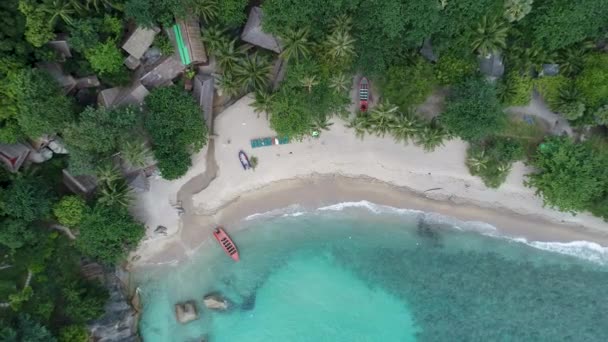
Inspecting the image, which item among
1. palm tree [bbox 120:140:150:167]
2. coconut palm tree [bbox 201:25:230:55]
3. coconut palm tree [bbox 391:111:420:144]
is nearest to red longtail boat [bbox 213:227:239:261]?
palm tree [bbox 120:140:150:167]

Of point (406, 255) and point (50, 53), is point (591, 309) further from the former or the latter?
point (50, 53)

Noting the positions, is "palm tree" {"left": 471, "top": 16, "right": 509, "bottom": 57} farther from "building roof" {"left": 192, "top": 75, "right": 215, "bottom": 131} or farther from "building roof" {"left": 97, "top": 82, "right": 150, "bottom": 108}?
"building roof" {"left": 97, "top": 82, "right": 150, "bottom": 108}

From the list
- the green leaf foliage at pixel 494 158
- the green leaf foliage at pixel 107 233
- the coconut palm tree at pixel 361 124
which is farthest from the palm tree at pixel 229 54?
the green leaf foliage at pixel 494 158

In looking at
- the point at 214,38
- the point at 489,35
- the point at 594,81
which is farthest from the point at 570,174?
the point at 214,38

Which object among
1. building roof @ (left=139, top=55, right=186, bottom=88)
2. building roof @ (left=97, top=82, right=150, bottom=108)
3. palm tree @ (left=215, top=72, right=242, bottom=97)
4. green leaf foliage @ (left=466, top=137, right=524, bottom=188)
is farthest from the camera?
green leaf foliage @ (left=466, top=137, right=524, bottom=188)

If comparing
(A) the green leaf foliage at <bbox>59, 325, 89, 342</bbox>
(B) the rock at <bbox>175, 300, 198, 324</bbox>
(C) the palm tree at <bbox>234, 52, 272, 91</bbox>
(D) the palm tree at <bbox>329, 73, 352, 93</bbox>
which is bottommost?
(B) the rock at <bbox>175, 300, 198, 324</bbox>

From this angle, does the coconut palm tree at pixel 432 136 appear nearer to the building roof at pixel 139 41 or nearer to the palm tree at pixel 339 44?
the palm tree at pixel 339 44

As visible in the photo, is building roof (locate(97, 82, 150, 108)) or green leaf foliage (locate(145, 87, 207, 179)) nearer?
green leaf foliage (locate(145, 87, 207, 179))
